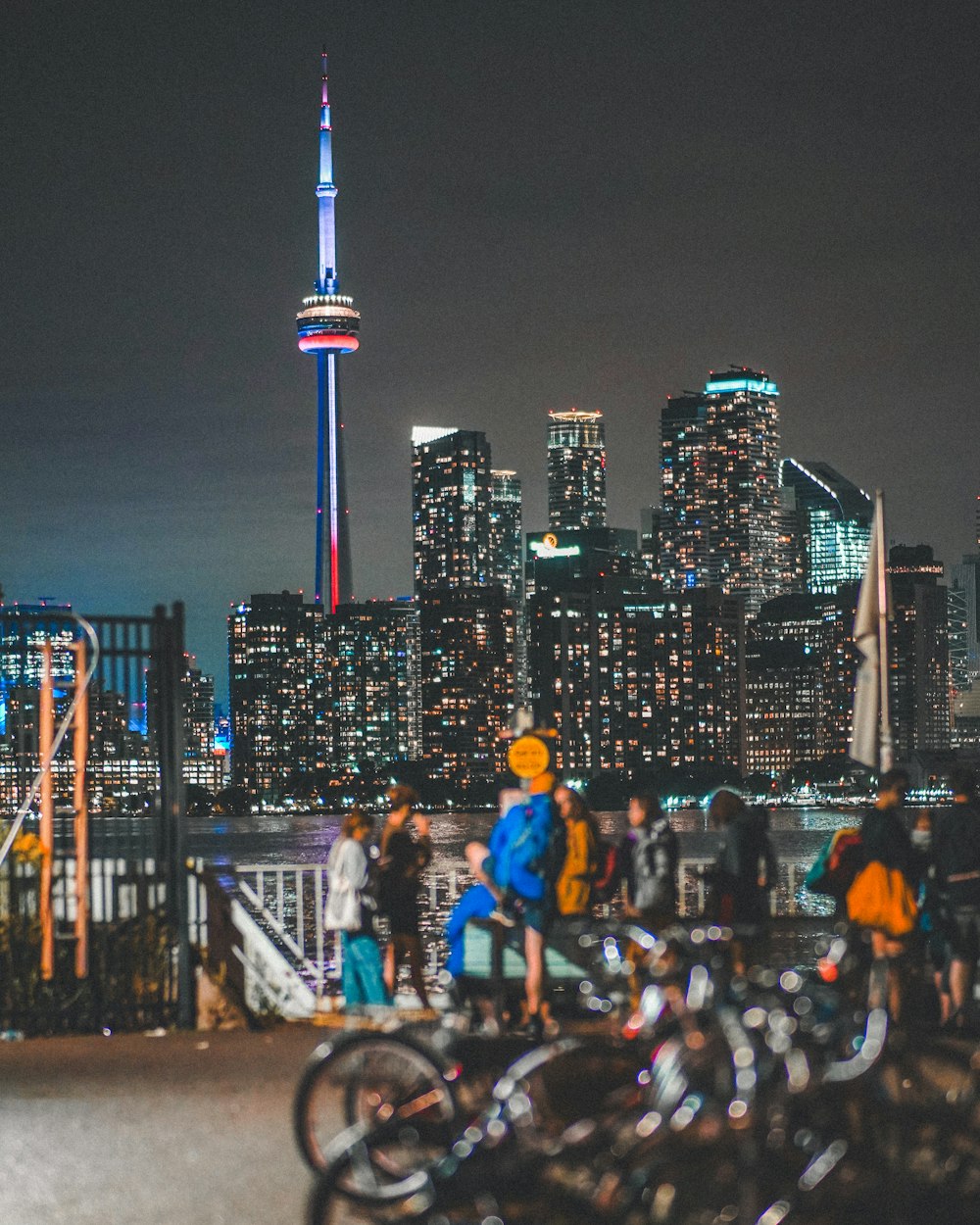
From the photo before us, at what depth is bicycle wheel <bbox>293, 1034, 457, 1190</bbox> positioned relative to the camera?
6.75 metres

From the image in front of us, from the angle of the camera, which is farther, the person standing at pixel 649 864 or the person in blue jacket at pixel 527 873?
the person standing at pixel 649 864

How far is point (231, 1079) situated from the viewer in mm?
10602

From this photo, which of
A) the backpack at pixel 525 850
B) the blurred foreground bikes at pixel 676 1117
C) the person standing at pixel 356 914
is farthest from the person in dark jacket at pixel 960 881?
the blurred foreground bikes at pixel 676 1117

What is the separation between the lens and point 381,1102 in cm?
728

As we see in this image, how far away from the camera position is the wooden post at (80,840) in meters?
12.5

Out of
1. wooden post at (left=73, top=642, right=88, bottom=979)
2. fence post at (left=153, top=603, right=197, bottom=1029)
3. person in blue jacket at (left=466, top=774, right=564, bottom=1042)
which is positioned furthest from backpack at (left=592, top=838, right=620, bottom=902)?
wooden post at (left=73, top=642, right=88, bottom=979)

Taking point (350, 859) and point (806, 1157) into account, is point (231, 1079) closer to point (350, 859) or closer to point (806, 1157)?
point (350, 859)

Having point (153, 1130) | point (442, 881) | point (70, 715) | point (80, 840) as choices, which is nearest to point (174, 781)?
point (80, 840)

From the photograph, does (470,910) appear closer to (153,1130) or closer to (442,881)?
(153,1130)

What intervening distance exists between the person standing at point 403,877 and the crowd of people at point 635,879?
0.01 metres

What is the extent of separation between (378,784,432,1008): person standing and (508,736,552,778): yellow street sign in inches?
30.2

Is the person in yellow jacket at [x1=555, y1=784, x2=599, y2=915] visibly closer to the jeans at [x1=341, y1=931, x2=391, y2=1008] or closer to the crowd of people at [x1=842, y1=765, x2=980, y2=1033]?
the jeans at [x1=341, y1=931, x2=391, y2=1008]

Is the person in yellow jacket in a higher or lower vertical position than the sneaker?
higher

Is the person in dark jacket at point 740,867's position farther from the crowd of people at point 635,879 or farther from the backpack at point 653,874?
the backpack at point 653,874
